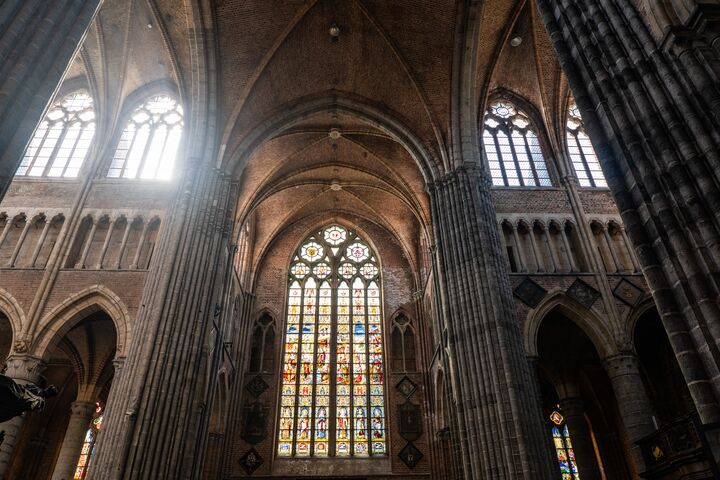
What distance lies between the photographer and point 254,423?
20.5 metres

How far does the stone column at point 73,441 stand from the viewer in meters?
14.3

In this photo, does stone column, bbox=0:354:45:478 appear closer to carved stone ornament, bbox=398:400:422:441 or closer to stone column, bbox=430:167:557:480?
stone column, bbox=430:167:557:480

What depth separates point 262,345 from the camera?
22406 mm

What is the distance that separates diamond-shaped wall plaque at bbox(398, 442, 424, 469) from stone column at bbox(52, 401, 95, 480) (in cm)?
1107

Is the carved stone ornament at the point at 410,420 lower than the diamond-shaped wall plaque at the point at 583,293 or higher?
lower

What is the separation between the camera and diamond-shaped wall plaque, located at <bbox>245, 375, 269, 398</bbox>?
21172mm

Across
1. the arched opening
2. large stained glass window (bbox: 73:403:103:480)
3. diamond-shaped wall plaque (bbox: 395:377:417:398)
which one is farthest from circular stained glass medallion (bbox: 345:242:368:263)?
large stained glass window (bbox: 73:403:103:480)

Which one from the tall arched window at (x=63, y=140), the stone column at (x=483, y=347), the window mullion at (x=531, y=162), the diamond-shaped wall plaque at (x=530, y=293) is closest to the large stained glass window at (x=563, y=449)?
the diamond-shaped wall plaque at (x=530, y=293)

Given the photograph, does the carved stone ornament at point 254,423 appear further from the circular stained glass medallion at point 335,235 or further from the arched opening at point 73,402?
the circular stained glass medallion at point 335,235

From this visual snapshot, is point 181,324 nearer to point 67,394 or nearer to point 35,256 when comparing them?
point 35,256

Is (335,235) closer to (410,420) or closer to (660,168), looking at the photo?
(410,420)

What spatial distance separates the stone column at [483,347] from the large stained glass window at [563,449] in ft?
19.8

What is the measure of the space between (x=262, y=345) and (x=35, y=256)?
974 cm

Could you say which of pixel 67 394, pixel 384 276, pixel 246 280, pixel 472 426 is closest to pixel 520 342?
pixel 472 426
